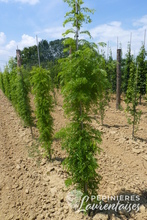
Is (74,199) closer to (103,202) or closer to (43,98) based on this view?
(103,202)

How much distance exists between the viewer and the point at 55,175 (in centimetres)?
731

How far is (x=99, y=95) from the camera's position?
4508 millimetres

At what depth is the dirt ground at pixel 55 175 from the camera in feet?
18.4

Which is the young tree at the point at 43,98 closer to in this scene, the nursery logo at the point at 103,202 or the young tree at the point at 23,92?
the young tree at the point at 23,92

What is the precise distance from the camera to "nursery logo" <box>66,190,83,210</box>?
5.30m

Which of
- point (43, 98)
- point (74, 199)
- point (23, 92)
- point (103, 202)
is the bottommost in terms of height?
point (103, 202)

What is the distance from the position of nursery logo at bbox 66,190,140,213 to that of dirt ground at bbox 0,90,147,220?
132mm

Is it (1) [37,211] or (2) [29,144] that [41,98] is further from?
(1) [37,211]

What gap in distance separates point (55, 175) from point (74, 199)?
1866 mm

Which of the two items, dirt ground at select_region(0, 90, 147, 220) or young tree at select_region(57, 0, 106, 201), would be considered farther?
dirt ground at select_region(0, 90, 147, 220)

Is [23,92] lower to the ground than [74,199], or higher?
higher

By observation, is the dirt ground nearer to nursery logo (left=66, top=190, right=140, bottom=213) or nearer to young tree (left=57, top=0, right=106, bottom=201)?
nursery logo (left=66, top=190, right=140, bottom=213)

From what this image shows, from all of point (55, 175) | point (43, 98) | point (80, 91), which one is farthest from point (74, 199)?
point (43, 98)

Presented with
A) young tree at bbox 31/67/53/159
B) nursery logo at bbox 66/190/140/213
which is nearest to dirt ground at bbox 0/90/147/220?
nursery logo at bbox 66/190/140/213
